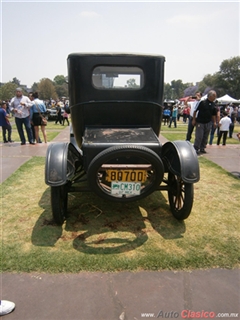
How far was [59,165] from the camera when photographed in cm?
305

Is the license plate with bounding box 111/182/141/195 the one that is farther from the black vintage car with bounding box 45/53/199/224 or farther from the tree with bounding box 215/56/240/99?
the tree with bounding box 215/56/240/99

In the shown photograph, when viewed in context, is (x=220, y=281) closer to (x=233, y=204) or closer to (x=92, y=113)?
(x=233, y=204)

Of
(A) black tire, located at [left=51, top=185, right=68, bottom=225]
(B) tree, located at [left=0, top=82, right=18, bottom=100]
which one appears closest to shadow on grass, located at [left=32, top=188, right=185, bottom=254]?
(A) black tire, located at [left=51, top=185, right=68, bottom=225]

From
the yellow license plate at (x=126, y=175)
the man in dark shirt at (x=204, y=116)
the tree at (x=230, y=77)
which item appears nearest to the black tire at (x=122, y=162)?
the yellow license plate at (x=126, y=175)

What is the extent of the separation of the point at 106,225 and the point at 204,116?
16.8 feet

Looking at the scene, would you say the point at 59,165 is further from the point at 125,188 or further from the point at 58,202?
the point at 125,188

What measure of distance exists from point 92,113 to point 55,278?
2.38 meters

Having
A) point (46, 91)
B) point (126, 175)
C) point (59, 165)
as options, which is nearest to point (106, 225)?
point (126, 175)

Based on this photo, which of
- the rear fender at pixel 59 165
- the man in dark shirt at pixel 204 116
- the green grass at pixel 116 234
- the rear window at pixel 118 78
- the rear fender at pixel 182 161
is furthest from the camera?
the man in dark shirt at pixel 204 116

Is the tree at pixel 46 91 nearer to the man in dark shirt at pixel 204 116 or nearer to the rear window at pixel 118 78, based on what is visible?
the man in dark shirt at pixel 204 116

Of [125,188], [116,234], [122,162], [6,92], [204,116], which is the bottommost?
[116,234]

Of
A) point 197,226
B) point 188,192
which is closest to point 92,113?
point 188,192

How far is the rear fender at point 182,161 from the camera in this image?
3.07 meters

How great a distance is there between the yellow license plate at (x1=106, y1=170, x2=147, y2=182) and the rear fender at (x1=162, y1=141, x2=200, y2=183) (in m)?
0.50
